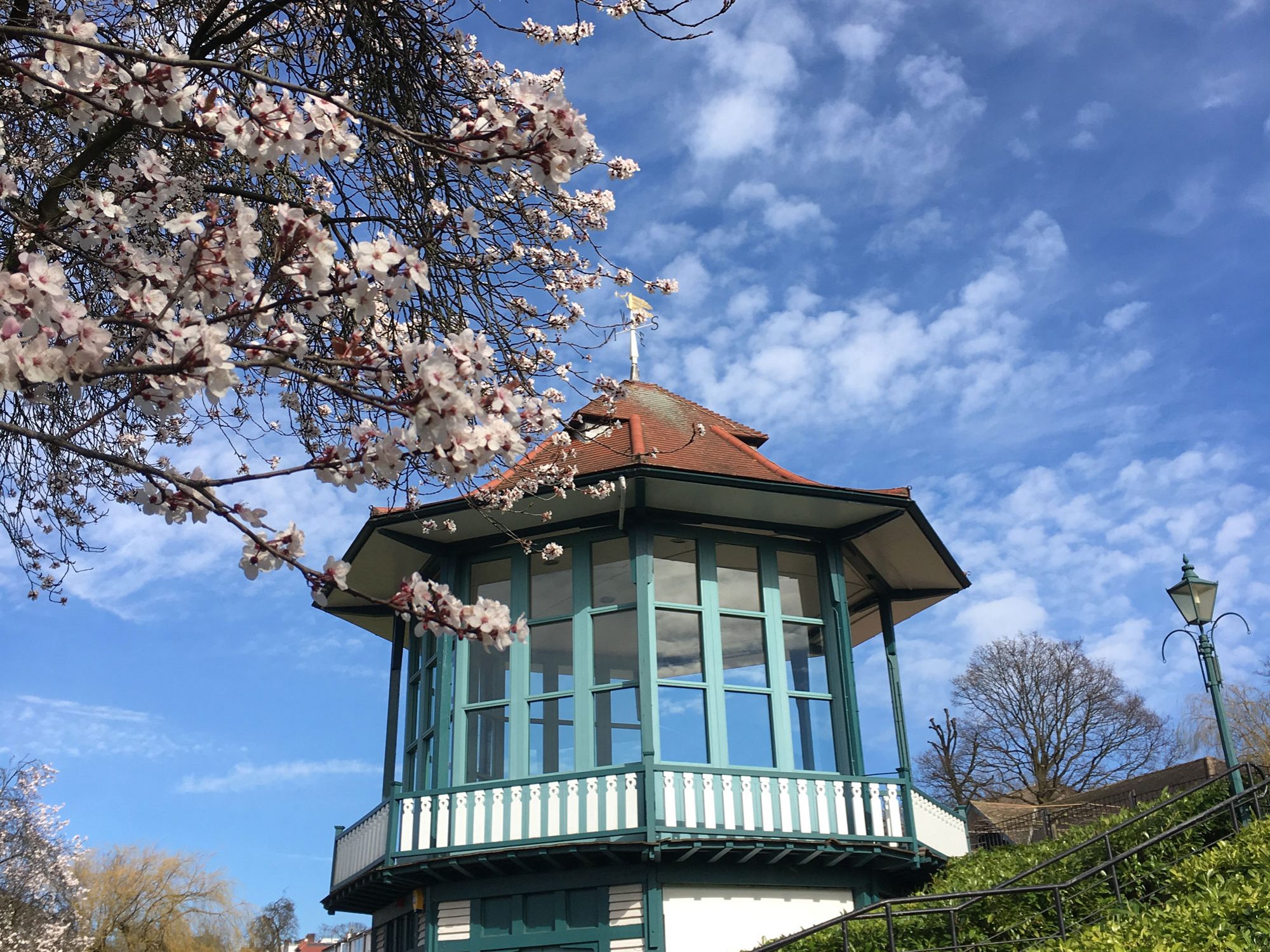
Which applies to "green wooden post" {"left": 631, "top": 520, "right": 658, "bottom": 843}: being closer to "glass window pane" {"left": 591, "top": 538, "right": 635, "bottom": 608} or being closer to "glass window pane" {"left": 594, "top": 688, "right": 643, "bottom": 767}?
"glass window pane" {"left": 594, "top": 688, "right": 643, "bottom": 767}

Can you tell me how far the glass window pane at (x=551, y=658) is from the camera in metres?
13.5

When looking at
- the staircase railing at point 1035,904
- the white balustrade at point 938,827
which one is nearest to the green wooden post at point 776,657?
the white balustrade at point 938,827

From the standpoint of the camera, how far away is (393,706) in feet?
50.2

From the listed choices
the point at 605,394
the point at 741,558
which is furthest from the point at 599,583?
the point at 605,394

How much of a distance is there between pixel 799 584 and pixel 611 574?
2428mm

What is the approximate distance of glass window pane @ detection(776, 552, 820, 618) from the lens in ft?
46.5

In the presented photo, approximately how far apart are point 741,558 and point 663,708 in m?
2.32

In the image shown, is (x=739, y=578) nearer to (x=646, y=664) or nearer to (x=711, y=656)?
(x=711, y=656)

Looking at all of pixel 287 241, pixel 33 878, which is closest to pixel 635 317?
pixel 287 241

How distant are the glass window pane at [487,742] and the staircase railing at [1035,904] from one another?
3.94 meters

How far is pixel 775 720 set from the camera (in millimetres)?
13219

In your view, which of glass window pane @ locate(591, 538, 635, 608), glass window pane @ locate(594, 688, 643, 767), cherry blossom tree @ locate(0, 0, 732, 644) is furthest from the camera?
glass window pane @ locate(591, 538, 635, 608)

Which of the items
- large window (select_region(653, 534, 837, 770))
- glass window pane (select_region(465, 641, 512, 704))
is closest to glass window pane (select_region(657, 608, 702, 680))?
large window (select_region(653, 534, 837, 770))

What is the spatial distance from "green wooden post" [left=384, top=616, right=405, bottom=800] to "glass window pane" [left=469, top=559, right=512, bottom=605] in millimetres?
1815
